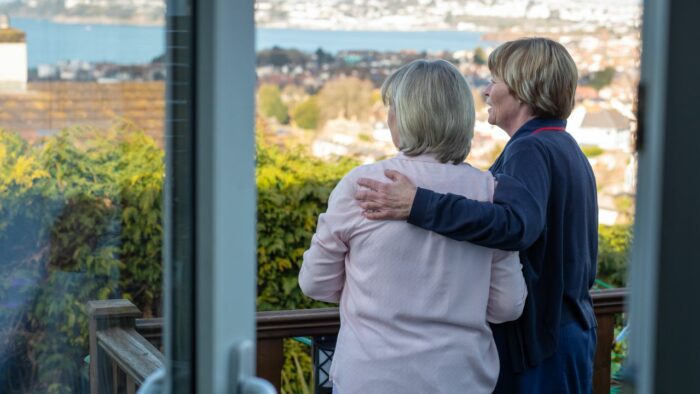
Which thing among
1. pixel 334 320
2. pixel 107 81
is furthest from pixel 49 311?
pixel 334 320

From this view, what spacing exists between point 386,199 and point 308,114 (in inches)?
146

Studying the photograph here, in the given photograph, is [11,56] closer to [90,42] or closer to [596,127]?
[90,42]

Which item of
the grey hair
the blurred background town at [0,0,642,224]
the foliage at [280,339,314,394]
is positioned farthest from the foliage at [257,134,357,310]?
the grey hair

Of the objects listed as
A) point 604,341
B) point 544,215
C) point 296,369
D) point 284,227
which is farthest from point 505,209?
point 296,369

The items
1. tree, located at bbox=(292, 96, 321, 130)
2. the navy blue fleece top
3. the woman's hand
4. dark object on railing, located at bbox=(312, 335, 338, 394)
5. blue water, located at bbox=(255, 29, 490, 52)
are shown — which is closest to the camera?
the woman's hand

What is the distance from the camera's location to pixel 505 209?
2.06m

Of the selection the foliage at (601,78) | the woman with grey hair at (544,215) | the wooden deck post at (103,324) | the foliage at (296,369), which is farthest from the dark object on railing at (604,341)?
the foliage at (601,78)

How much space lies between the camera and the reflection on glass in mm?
1372

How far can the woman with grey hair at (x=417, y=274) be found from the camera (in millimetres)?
1986

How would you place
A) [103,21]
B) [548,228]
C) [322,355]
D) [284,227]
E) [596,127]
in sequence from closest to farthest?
1. [103,21]
2. [548,228]
3. [322,355]
4. [284,227]
5. [596,127]

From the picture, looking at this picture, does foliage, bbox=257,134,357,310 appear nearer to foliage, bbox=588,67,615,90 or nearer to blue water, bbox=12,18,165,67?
foliage, bbox=588,67,615,90

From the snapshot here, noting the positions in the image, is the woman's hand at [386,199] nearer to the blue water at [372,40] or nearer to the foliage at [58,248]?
the foliage at [58,248]

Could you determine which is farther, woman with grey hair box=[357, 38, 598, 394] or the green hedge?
woman with grey hair box=[357, 38, 598, 394]

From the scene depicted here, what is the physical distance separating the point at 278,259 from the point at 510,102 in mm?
1758
